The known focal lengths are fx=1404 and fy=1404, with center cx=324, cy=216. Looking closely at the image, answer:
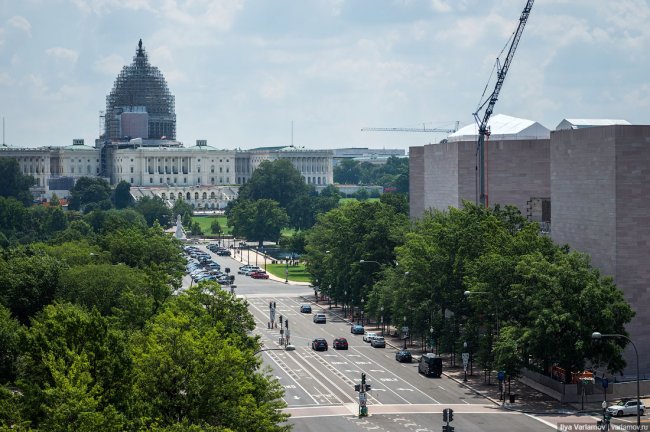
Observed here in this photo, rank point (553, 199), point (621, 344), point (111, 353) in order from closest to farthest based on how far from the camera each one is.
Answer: point (111, 353) < point (621, 344) < point (553, 199)

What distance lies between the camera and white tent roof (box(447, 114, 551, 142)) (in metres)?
147

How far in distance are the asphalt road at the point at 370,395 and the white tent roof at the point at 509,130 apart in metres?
33.7

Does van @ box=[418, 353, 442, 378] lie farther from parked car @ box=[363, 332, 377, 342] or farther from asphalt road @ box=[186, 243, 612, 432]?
parked car @ box=[363, 332, 377, 342]

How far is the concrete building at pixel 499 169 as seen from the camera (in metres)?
132

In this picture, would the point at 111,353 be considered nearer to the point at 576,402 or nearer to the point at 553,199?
the point at 576,402

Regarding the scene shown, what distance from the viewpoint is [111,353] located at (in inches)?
2463

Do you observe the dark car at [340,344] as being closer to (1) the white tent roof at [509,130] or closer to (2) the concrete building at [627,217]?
(2) the concrete building at [627,217]

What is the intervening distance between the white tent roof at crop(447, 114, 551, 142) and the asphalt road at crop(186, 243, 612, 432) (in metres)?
33.7

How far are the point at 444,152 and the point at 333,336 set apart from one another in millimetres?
33888

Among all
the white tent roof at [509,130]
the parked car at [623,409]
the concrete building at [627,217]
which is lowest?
the parked car at [623,409]

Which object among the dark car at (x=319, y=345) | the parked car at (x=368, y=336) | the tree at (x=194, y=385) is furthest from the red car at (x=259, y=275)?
the tree at (x=194, y=385)

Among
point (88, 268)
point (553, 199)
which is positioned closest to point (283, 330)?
point (88, 268)

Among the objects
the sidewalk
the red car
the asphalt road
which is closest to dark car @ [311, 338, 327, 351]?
the asphalt road

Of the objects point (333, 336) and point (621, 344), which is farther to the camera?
point (333, 336)
